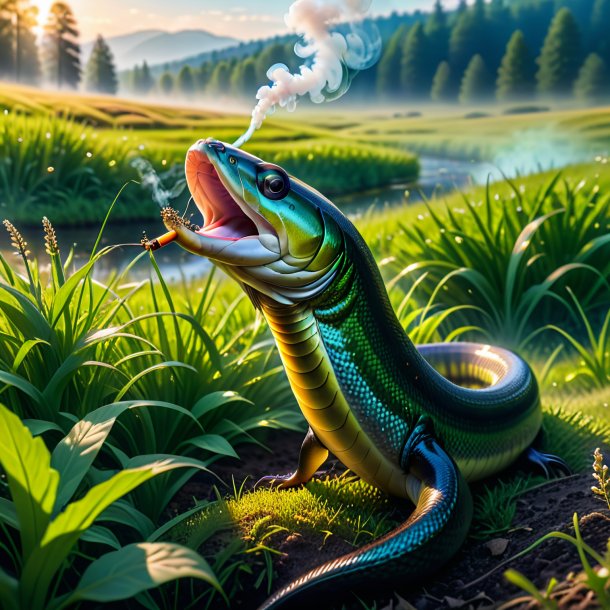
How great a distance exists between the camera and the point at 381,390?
Answer: 2.90 m

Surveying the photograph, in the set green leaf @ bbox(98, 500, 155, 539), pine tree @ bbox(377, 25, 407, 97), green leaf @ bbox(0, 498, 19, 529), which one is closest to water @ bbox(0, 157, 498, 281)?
pine tree @ bbox(377, 25, 407, 97)

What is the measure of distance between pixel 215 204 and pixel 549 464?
1.85m

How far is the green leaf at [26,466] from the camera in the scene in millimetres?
2117

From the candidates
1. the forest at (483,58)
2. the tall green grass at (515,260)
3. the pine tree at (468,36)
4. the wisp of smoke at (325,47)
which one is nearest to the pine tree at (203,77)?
the forest at (483,58)

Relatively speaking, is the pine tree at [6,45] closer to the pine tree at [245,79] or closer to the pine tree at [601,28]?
the pine tree at [245,79]

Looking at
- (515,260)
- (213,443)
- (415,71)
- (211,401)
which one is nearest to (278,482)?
(213,443)

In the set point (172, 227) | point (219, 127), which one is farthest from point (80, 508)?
point (219, 127)

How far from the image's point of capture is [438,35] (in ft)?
35.2

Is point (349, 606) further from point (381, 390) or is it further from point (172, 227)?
point (172, 227)

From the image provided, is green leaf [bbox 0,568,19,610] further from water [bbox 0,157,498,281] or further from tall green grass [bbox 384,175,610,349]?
water [bbox 0,157,498,281]

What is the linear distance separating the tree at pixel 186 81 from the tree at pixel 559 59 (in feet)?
14.8

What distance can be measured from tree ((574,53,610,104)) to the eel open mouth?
907 centimetres

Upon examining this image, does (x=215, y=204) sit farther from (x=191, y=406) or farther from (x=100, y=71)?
(x=100, y=71)

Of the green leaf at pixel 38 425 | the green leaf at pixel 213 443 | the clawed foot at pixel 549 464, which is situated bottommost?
the clawed foot at pixel 549 464
